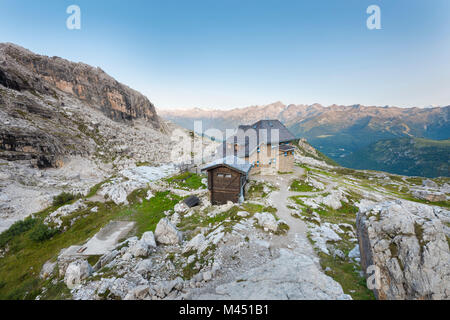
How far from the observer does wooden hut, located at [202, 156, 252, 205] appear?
896 inches

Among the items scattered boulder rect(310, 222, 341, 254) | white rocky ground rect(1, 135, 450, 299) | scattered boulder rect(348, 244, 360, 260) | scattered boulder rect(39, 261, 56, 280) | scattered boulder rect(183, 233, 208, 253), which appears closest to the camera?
white rocky ground rect(1, 135, 450, 299)

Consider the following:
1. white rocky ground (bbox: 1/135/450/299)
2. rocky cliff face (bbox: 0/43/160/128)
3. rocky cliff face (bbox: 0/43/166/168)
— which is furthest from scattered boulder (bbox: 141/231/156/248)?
rocky cliff face (bbox: 0/43/160/128)

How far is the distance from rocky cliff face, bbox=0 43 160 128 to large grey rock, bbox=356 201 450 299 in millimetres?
91047

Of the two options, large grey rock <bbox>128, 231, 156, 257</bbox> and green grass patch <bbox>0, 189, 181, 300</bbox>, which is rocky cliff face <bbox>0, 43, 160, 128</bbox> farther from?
large grey rock <bbox>128, 231, 156, 257</bbox>

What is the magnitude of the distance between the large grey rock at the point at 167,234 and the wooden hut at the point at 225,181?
8908 mm

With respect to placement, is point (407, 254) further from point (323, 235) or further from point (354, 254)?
point (323, 235)

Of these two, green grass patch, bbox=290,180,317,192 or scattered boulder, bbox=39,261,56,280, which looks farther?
green grass patch, bbox=290,180,317,192

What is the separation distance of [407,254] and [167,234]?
638 inches

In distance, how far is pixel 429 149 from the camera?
16150cm

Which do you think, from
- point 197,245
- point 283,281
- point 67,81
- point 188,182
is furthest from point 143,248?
point 67,81

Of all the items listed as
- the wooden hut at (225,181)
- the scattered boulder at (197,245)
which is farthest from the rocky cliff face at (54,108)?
the scattered boulder at (197,245)
